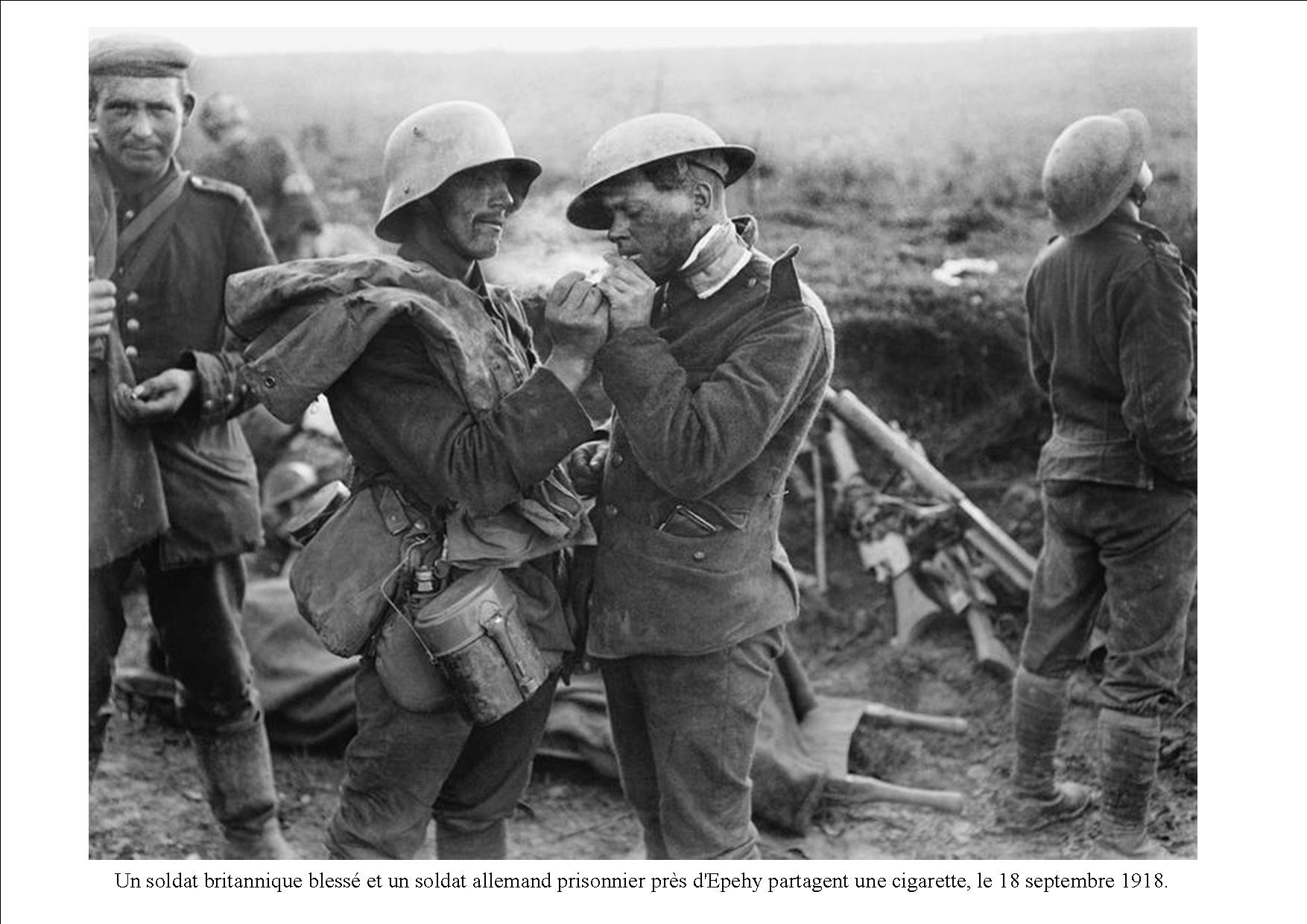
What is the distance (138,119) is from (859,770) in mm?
3531

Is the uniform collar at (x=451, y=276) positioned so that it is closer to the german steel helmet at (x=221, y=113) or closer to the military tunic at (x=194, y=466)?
the military tunic at (x=194, y=466)

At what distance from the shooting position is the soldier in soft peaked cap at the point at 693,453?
411 cm

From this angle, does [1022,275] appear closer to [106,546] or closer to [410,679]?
[410,679]

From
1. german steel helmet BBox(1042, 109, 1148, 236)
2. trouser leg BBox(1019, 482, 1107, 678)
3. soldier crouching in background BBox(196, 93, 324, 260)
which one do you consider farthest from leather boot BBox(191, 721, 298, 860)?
german steel helmet BBox(1042, 109, 1148, 236)

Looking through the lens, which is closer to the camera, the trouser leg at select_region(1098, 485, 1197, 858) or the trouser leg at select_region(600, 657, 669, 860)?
the trouser leg at select_region(600, 657, 669, 860)

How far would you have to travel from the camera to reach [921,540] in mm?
6418

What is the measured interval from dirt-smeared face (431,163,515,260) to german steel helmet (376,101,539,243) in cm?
5

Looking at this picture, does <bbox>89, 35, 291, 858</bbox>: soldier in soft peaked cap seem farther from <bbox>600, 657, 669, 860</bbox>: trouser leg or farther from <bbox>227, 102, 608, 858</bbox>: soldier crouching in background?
<bbox>600, 657, 669, 860</bbox>: trouser leg

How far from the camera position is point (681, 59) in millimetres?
5703

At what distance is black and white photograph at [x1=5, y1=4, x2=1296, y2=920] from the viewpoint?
425 centimetres

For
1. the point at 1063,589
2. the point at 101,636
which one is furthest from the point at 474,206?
the point at 1063,589

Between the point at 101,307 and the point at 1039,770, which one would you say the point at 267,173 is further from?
the point at 1039,770

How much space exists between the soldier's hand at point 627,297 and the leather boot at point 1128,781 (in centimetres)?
245

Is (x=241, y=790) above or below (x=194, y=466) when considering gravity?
below
